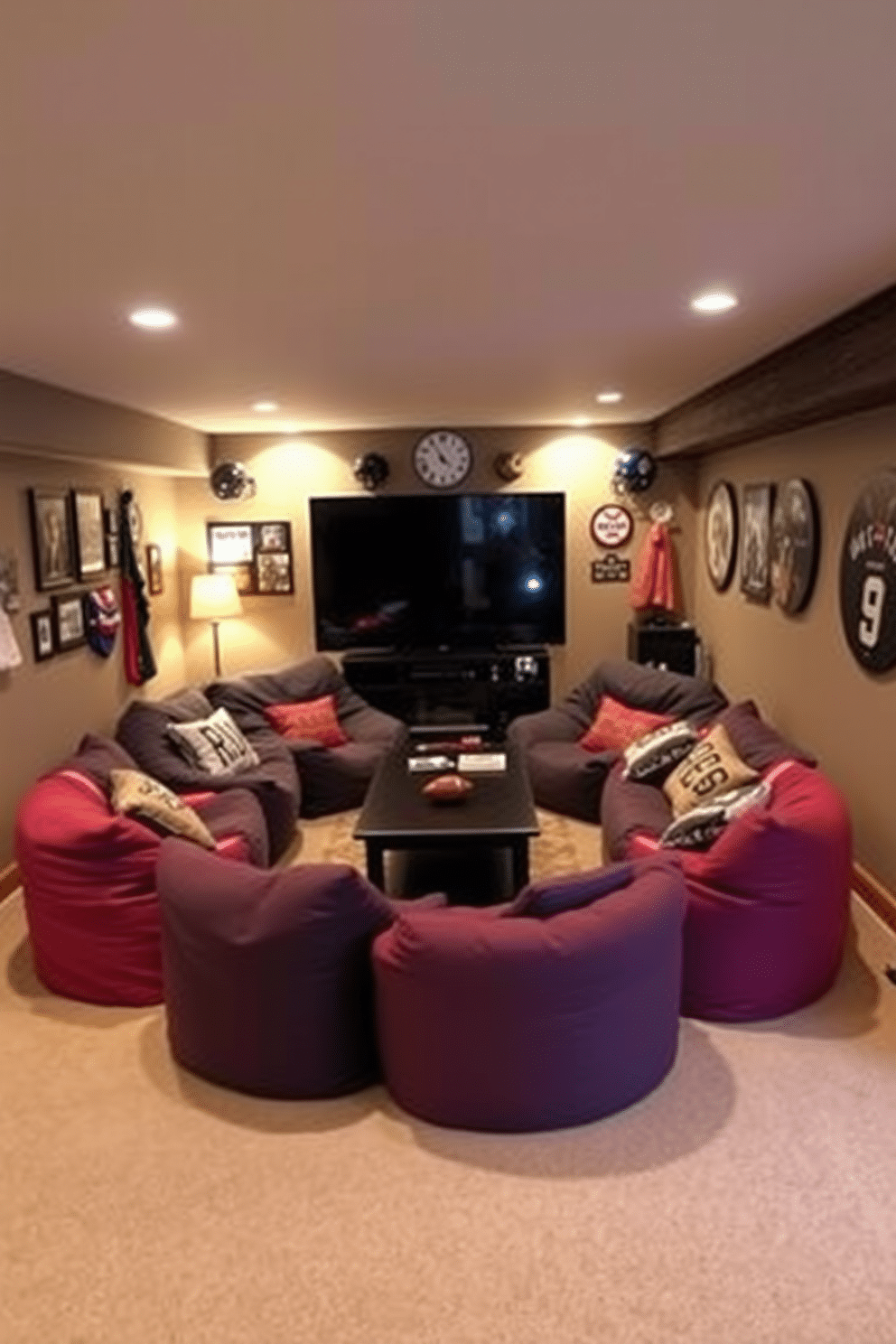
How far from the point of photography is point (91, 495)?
536cm

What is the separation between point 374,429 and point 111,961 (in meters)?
4.76

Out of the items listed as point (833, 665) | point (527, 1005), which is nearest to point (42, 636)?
point (527, 1005)

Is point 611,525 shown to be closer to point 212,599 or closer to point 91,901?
point 212,599

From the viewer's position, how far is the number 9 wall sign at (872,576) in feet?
12.1

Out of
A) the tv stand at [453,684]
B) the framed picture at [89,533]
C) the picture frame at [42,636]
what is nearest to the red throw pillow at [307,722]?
the tv stand at [453,684]

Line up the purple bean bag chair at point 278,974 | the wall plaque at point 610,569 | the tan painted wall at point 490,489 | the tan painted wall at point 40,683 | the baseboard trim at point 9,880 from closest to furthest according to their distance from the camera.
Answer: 1. the purple bean bag chair at point 278,974
2. the baseboard trim at point 9,880
3. the tan painted wall at point 40,683
4. the tan painted wall at point 490,489
5. the wall plaque at point 610,569

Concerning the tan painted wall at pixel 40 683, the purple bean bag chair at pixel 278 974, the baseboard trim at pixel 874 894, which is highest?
the tan painted wall at pixel 40 683

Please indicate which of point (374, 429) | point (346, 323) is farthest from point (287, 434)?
point (346, 323)

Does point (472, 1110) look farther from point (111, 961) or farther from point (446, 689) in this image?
point (446, 689)


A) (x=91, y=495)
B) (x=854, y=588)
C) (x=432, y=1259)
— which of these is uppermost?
(x=91, y=495)

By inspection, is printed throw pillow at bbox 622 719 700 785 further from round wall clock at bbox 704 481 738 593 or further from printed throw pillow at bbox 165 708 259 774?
printed throw pillow at bbox 165 708 259 774

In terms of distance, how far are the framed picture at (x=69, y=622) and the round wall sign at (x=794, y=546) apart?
12.6ft

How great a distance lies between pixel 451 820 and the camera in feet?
13.0

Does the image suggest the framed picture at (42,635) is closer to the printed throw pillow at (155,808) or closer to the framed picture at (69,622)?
the framed picture at (69,622)
